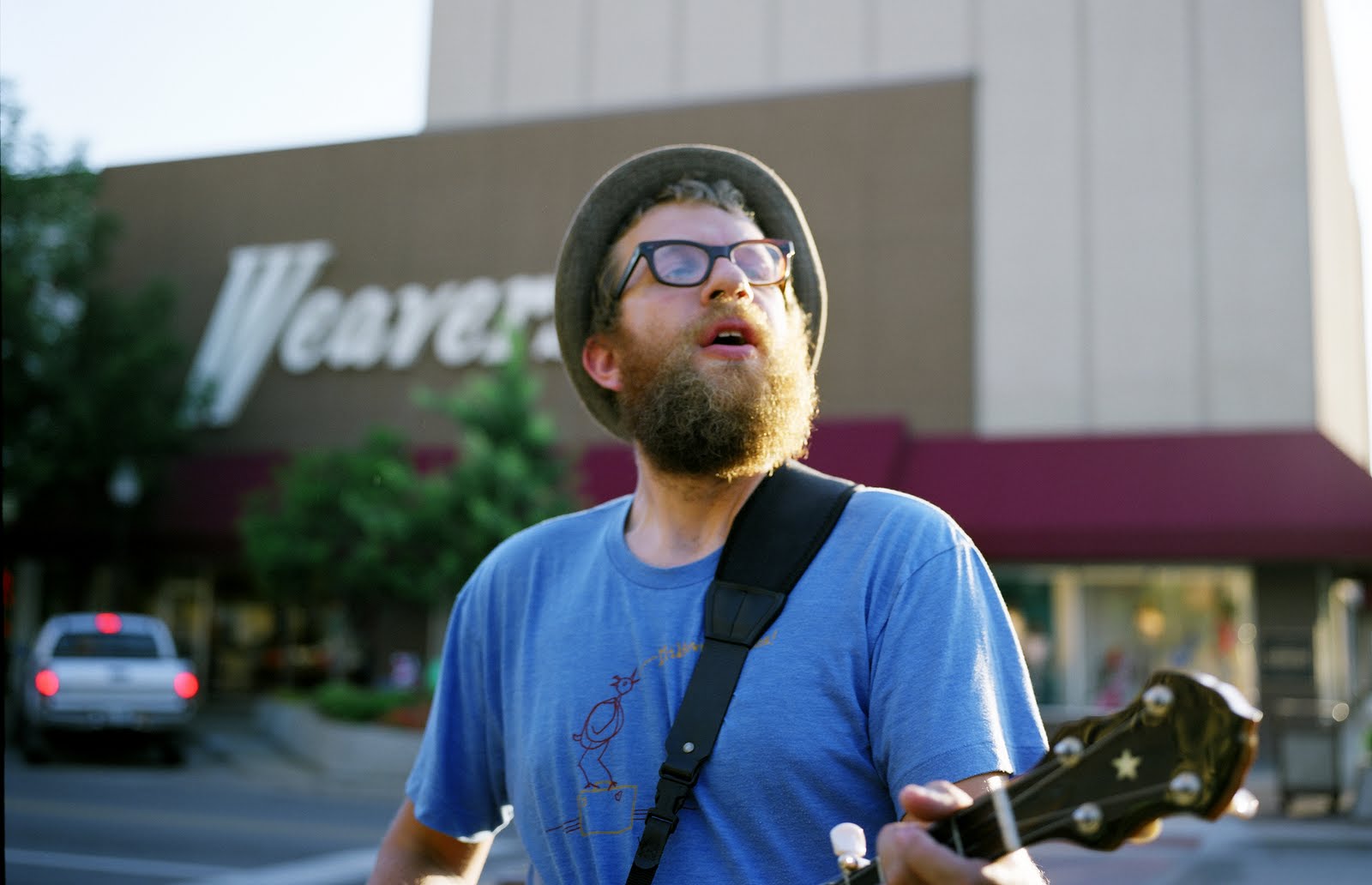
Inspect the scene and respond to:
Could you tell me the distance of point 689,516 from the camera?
233 cm

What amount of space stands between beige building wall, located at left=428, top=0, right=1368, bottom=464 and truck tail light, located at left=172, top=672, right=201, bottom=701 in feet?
38.4

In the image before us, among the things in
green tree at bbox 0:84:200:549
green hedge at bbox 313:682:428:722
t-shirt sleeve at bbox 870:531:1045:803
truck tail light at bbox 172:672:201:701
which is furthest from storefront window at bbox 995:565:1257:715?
t-shirt sleeve at bbox 870:531:1045:803

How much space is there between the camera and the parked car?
52.2 ft

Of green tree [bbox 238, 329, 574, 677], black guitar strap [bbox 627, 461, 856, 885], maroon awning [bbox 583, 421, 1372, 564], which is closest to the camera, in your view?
black guitar strap [bbox 627, 461, 856, 885]

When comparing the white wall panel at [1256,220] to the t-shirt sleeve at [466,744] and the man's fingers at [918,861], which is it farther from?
the man's fingers at [918,861]

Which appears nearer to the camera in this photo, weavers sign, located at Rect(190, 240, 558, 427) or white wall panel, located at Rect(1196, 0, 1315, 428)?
white wall panel, located at Rect(1196, 0, 1315, 428)

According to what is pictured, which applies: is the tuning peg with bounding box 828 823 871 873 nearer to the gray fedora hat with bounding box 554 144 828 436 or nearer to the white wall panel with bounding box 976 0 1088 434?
the gray fedora hat with bounding box 554 144 828 436

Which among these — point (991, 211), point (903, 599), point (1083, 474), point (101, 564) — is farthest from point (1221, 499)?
point (101, 564)

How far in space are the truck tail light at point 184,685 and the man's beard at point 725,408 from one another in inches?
621

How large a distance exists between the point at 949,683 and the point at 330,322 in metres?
23.0

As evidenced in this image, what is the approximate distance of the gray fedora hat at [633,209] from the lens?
2.56 metres

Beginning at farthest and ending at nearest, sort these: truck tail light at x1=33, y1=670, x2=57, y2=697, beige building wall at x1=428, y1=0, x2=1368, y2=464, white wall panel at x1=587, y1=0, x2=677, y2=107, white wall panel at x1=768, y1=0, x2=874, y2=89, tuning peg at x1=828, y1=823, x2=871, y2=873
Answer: white wall panel at x1=587, y1=0, x2=677, y2=107, white wall panel at x1=768, y1=0, x2=874, y2=89, beige building wall at x1=428, y1=0, x2=1368, y2=464, truck tail light at x1=33, y1=670, x2=57, y2=697, tuning peg at x1=828, y1=823, x2=871, y2=873

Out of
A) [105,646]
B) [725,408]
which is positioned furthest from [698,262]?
[105,646]

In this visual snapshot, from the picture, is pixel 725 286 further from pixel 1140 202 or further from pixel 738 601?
pixel 1140 202
